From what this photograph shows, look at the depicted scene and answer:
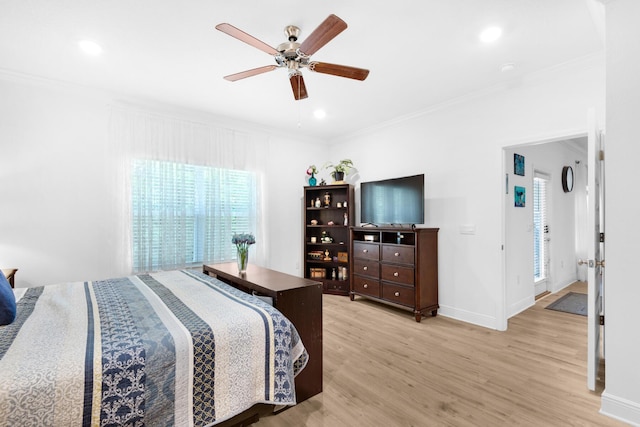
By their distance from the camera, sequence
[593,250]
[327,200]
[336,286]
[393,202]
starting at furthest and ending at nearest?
[327,200] < [336,286] < [393,202] < [593,250]

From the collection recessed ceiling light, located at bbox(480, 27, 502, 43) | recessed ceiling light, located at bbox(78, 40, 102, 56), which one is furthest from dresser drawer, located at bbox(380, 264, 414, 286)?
recessed ceiling light, located at bbox(78, 40, 102, 56)

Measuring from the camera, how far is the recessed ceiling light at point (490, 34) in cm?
227

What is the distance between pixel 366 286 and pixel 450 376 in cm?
193

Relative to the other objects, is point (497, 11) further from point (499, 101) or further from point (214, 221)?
point (214, 221)

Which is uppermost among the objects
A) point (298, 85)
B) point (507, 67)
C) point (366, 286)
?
point (507, 67)

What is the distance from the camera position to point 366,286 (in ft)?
13.7

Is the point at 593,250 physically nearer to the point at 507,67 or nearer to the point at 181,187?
the point at 507,67

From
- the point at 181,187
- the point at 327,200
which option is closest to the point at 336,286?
the point at 327,200

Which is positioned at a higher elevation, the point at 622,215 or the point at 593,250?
the point at 622,215

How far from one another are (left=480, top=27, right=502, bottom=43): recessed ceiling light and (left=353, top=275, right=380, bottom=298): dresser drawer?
288 centimetres

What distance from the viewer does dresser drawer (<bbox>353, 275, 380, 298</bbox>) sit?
404 cm

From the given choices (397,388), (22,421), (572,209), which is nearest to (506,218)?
(397,388)

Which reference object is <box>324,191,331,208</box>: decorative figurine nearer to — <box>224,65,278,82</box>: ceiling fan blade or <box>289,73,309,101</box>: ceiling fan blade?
<box>289,73,309,101</box>: ceiling fan blade

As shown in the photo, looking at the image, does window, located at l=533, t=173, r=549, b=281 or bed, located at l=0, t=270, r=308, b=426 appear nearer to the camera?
bed, located at l=0, t=270, r=308, b=426
